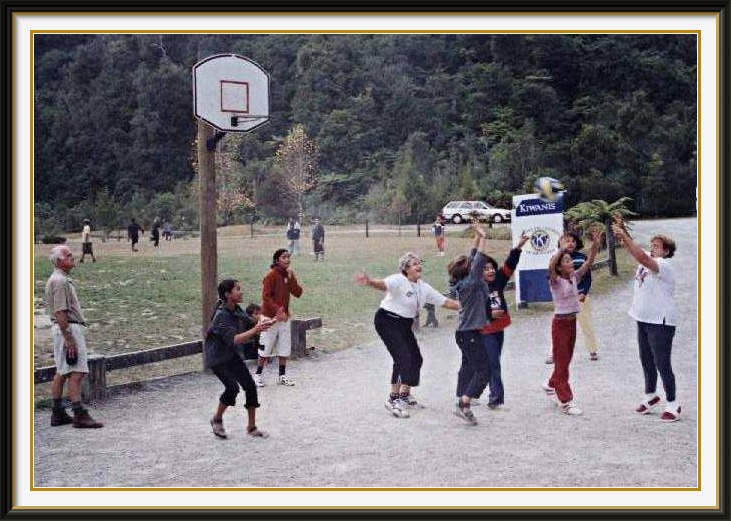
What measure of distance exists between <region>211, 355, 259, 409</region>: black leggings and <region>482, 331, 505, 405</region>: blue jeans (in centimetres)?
193

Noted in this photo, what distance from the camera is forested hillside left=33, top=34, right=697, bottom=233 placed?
744 cm

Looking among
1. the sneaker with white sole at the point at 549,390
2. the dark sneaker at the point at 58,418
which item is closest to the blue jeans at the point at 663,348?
the sneaker with white sole at the point at 549,390

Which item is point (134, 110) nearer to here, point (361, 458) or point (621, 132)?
point (361, 458)

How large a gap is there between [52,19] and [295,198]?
258 cm

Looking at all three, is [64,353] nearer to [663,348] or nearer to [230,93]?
[230,93]

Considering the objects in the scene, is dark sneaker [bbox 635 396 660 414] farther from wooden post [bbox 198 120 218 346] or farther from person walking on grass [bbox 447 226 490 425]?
wooden post [bbox 198 120 218 346]

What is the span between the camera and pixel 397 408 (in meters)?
7.35

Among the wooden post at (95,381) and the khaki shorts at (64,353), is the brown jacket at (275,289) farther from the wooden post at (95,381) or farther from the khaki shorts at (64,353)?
the khaki shorts at (64,353)

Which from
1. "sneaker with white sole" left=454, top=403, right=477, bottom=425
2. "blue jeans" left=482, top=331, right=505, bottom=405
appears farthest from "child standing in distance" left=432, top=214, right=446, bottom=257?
"sneaker with white sole" left=454, top=403, right=477, bottom=425

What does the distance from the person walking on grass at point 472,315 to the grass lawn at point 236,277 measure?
2.46 ft

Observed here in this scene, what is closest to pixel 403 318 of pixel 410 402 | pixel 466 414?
pixel 410 402

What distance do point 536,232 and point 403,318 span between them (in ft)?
5.33

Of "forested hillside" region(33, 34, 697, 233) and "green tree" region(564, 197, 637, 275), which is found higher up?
"forested hillside" region(33, 34, 697, 233)

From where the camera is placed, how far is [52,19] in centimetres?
694
